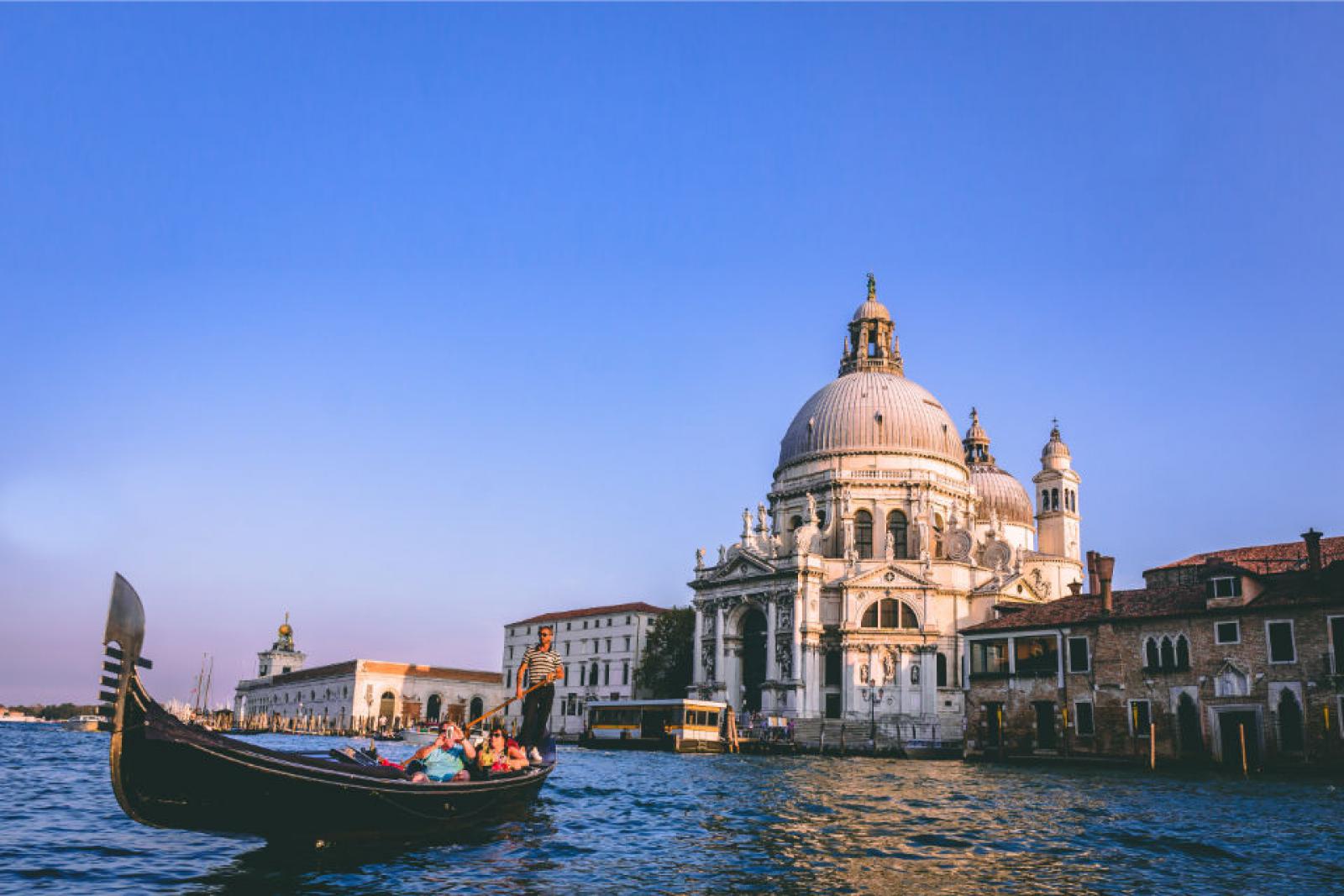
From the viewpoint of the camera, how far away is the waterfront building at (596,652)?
239 feet

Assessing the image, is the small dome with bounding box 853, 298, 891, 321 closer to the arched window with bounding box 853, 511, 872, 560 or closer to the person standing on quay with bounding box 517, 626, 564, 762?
the arched window with bounding box 853, 511, 872, 560

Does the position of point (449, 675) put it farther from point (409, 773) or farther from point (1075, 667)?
point (409, 773)

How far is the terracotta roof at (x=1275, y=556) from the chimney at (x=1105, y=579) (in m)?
4.05

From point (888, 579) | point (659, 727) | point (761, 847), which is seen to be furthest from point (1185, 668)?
point (761, 847)

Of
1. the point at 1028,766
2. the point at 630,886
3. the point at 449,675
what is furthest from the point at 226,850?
the point at 449,675

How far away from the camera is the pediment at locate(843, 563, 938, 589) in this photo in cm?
5728

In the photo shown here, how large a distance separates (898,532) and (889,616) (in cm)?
713

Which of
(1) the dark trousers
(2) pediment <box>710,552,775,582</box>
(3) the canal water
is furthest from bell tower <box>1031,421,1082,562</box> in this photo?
(1) the dark trousers

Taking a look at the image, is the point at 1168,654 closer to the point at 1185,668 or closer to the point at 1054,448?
the point at 1185,668

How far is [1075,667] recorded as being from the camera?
3869 centimetres

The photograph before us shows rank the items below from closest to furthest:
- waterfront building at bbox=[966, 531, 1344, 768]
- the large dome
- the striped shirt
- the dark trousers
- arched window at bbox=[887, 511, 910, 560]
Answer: the striped shirt < the dark trousers < waterfront building at bbox=[966, 531, 1344, 768] < arched window at bbox=[887, 511, 910, 560] < the large dome

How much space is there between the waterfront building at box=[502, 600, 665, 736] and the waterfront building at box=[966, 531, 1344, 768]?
110 feet

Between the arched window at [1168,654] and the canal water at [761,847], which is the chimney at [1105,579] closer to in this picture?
the arched window at [1168,654]

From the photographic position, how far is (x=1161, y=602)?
37.1 metres
